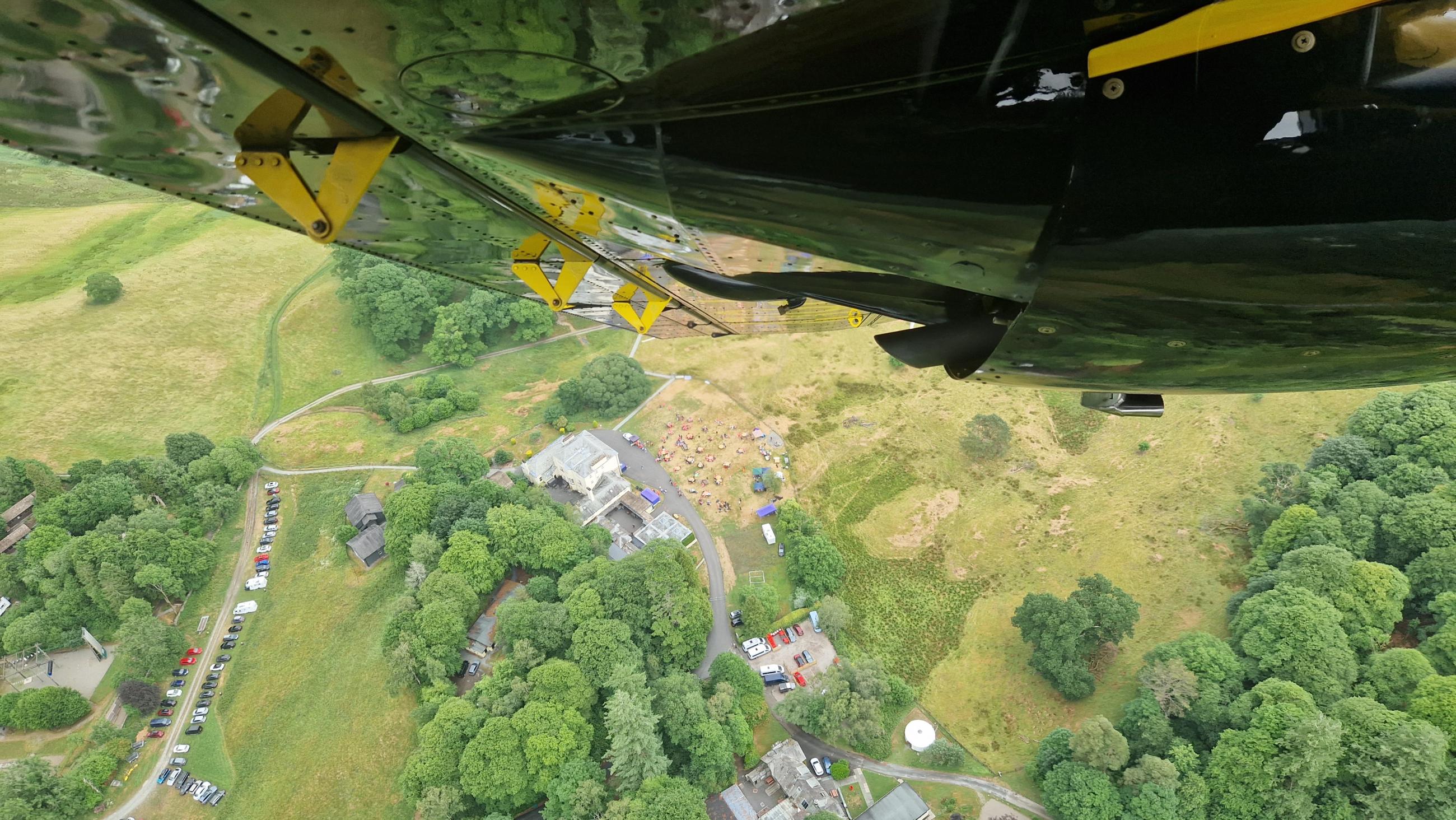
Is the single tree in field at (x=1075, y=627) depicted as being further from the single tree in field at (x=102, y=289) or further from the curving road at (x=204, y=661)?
the single tree in field at (x=102, y=289)

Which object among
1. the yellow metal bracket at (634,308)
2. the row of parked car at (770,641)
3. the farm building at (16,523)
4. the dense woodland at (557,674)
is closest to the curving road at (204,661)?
the dense woodland at (557,674)

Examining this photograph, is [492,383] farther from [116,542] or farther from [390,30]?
[390,30]

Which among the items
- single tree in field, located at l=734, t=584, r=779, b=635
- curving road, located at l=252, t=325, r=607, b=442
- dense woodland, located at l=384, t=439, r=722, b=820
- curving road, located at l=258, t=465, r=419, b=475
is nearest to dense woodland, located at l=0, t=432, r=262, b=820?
curving road, located at l=258, t=465, r=419, b=475

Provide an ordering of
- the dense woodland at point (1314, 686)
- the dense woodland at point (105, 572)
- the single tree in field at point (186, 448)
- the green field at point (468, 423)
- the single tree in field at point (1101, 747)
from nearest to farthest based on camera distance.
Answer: the dense woodland at point (1314, 686), the single tree in field at point (1101, 747), the dense woodland at point (105, 572), the single tree in field at point (186, 448), the green field at point (468, 423)

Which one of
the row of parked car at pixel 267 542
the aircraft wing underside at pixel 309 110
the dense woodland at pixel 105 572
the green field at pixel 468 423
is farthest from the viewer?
the green field at pixel 468 423

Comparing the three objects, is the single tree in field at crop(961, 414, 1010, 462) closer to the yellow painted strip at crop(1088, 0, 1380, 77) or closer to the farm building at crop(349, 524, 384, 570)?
the farm building at crop(349, 524, 384, 570)

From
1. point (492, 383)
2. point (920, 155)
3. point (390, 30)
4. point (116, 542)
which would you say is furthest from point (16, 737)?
point (920, 155)

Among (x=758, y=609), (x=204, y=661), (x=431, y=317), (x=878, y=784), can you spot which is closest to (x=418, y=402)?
(x=431, y=317)
